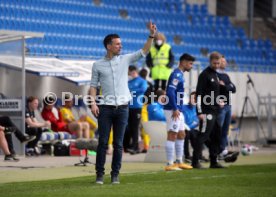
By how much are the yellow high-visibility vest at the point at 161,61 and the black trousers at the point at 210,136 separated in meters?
6.17

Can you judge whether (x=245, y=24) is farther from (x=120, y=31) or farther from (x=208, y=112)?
(x=208, y=112)

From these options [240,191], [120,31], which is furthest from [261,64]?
[240,191]

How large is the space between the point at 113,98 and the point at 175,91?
346 cm

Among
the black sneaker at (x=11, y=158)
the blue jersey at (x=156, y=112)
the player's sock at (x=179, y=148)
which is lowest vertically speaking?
the black sneaker at (x=11, y=158)

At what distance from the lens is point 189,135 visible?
20.1 metres

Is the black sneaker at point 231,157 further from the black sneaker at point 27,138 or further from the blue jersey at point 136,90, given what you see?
the black sneaker at point 27,138

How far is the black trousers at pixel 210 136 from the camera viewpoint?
1698cm

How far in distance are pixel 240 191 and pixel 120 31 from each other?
1902cm

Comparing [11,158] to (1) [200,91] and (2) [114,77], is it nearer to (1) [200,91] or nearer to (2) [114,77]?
(1) [200,91]

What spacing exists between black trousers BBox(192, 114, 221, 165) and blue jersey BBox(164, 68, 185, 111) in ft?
2.10

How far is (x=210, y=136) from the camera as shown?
17.5m

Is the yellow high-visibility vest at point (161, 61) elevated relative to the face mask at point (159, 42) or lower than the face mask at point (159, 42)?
lower

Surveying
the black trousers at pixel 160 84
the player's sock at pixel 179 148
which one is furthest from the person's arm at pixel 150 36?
the black trousers at pixel 160 84

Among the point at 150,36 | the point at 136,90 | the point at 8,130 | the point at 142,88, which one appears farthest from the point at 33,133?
the point at 150,36
